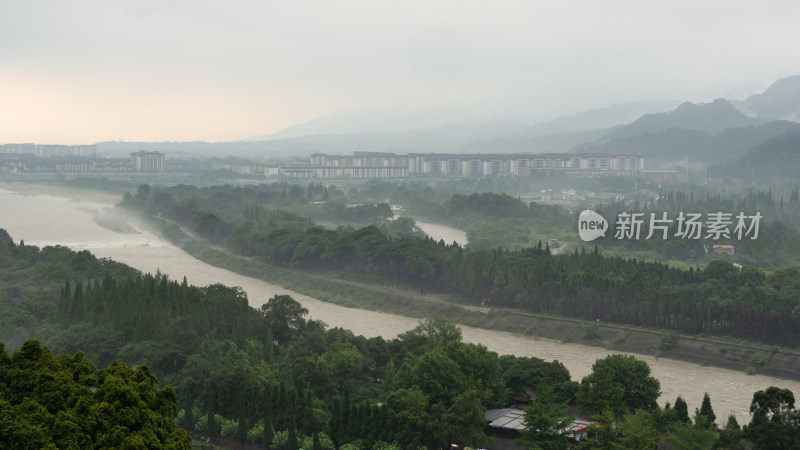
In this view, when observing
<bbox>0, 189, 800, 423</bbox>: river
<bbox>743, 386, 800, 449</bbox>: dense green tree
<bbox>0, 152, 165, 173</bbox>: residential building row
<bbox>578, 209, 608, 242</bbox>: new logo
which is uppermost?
<bbox>0, 152, 165, 173</bbox>: residential building row

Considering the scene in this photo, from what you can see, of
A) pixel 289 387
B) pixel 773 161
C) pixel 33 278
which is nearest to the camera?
pixel 289 387

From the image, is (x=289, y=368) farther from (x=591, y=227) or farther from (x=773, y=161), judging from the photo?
(x=773, y=161)

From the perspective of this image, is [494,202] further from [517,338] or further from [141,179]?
[141,179]
